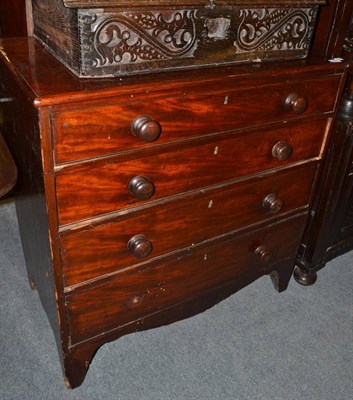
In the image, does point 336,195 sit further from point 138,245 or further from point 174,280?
point 138,245

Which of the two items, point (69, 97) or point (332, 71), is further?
point (332, 71)

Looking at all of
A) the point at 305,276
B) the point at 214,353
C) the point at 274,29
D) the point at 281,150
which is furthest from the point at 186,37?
the point at 305,276

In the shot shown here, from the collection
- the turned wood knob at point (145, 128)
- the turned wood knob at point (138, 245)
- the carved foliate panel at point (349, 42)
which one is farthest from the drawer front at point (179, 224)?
the carved foliate panel at point (349, 42)

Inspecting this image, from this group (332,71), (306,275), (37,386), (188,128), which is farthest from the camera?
(306,275)

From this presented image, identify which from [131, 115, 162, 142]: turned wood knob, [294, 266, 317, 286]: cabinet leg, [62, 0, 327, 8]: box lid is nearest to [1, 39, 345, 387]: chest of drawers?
[131, 115, 162, 142]: turned wood knob

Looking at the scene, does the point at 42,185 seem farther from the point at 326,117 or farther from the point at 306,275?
the point at 306,275

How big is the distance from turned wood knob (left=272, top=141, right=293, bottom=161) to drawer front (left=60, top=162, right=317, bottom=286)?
0.29ft

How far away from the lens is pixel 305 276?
6.17ft

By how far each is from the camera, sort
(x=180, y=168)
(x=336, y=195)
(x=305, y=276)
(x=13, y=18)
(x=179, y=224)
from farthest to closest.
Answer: (x=305, y=276)
(x=336, y=195)
(x=13, y=18)
(x=179, y=224)
(x=180, y=168)

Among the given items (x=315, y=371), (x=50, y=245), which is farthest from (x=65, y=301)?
(x=315, y=371)

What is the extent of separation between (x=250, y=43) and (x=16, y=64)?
62cm

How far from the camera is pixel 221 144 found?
46.2 inches

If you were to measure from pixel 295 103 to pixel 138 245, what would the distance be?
61cm

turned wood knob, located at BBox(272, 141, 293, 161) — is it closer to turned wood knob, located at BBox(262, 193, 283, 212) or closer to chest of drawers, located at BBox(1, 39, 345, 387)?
chest of drawers, located at BBox(1, 39, 345, 387)
